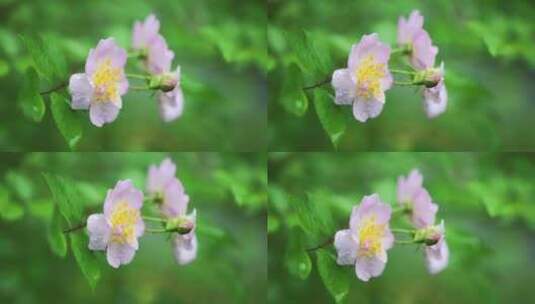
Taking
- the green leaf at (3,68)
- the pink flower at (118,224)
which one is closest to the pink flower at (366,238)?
the pink flower at (118,224)

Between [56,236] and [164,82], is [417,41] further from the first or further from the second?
[56,236]

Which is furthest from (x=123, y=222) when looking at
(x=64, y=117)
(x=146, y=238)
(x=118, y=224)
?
(x=64, y=117)

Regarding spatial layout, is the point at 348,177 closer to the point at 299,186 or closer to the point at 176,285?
the point at 299,186

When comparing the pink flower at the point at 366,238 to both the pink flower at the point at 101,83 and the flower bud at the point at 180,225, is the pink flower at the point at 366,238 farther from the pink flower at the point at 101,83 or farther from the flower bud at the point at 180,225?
the pink flower at the point at 101,83

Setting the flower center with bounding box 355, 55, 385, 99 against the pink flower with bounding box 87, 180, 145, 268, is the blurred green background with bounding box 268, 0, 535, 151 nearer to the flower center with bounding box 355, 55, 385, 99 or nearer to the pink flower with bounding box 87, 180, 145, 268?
the flower center with bounding box 355, 55, 385, 99

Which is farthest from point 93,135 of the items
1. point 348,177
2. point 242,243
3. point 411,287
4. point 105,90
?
point 411,287

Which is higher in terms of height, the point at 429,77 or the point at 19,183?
the point at 429,77
